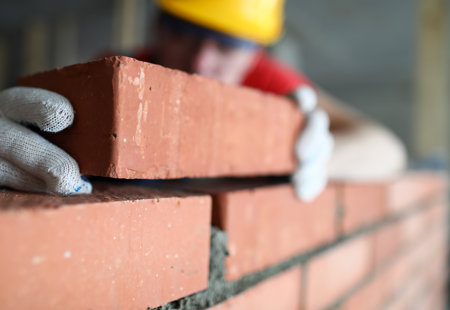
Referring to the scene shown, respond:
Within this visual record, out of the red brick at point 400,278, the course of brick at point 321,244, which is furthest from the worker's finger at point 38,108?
the red brick at point 400,278

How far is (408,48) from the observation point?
7.11 metres

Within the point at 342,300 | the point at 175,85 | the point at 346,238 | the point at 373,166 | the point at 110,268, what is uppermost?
the point at 175,85

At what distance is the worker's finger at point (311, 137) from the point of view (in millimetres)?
831

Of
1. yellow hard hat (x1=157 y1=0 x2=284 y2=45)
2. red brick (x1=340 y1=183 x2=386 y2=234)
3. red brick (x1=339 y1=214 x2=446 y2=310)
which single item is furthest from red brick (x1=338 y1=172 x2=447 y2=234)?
yellow hard hat (x1=157 y1=0 x2=284 y2=45)

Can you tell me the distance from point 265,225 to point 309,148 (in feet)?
0.73

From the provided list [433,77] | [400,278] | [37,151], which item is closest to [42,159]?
[37,151]

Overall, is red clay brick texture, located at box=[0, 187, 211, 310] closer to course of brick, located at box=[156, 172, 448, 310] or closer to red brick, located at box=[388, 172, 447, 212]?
course of brick, located at box=[156, 172, 448, 310]

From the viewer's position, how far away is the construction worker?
0.49 meters

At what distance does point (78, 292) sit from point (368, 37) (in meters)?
7.11

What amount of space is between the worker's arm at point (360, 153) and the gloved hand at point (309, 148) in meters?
0.31

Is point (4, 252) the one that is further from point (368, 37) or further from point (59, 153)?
point (368, 37)

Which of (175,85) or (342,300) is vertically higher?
(175,85)

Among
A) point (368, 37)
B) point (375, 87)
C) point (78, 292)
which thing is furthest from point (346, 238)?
point (375, 87)

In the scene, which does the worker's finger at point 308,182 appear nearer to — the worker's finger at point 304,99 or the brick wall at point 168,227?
the brick wall at point 168,227
